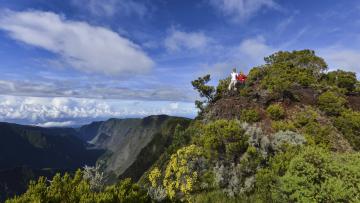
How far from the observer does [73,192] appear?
30.0ft

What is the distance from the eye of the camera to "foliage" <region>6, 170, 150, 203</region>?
8633 millimetres

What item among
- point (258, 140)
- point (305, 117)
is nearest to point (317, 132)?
point (305, 117)

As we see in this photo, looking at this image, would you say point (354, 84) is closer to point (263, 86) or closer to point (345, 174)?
point (263, 86)

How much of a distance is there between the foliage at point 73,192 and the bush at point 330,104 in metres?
20.1

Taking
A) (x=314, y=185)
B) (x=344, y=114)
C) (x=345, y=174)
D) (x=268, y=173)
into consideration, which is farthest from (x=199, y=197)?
(x=344, y=114)

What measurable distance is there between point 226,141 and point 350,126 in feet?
36.5

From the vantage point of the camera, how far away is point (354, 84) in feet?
118

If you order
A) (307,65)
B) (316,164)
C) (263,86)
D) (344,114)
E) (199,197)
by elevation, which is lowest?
(199,197)

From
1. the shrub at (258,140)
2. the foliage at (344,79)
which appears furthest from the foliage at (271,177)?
the foliage at (344,79)

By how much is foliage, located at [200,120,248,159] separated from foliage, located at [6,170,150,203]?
758 cm

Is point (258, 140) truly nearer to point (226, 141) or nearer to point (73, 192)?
point (226, 141)

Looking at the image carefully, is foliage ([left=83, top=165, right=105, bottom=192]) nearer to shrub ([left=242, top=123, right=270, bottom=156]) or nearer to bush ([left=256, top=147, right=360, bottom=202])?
bush ([left=256, top=147, right=360, bottom=202])

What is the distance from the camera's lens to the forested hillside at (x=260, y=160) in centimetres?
1077

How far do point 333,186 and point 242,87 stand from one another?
2043cm
